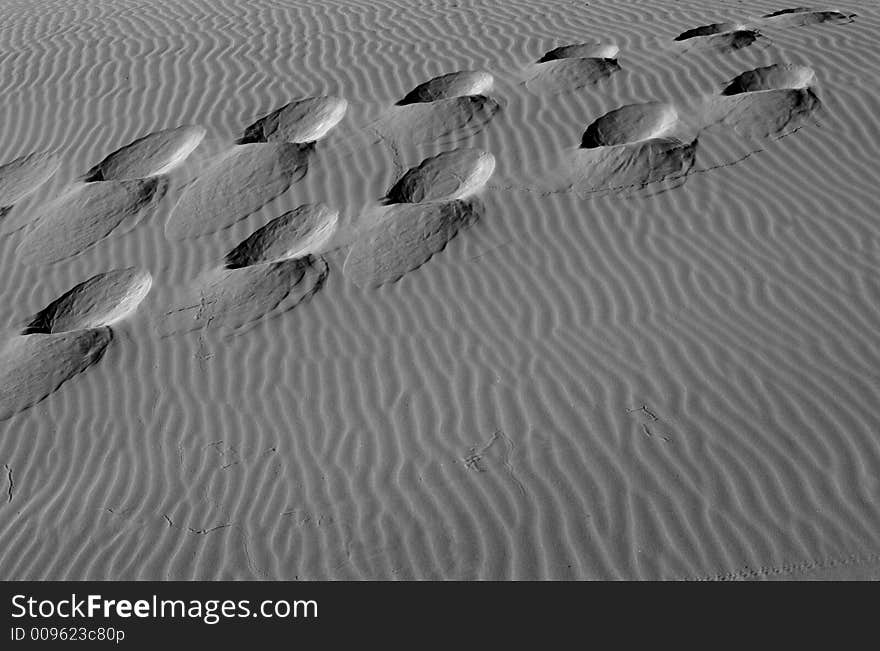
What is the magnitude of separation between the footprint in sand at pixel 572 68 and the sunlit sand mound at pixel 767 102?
1270mm

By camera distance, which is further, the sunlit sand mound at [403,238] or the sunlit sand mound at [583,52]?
the sunlit sand mound at [583,52]

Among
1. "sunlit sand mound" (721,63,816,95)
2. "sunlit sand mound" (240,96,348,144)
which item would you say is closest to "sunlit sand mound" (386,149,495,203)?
"sunlit sand mound" (240,96,348,144)

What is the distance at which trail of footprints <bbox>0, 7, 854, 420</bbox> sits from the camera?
675cm

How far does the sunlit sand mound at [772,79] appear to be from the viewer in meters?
8.38

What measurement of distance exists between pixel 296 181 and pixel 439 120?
1.53m

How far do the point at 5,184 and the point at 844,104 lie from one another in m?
7.69

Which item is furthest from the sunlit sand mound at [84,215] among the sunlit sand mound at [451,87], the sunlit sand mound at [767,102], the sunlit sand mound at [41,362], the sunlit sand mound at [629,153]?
the sunlit sand mound at [767,102]

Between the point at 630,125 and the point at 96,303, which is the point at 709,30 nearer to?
the point at 630,125

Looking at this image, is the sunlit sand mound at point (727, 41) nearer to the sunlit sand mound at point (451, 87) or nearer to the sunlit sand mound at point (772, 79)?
the sunlit sand mound at point (772, 79)

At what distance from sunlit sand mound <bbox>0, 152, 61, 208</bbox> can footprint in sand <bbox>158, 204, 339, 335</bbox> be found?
8.32 feet

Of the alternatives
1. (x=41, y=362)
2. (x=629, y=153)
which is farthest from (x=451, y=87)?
(x=41, y=362)

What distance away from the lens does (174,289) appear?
6996mm

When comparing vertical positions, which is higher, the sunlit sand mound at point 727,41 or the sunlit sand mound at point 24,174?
the sunlit sand mound at point 727,41
